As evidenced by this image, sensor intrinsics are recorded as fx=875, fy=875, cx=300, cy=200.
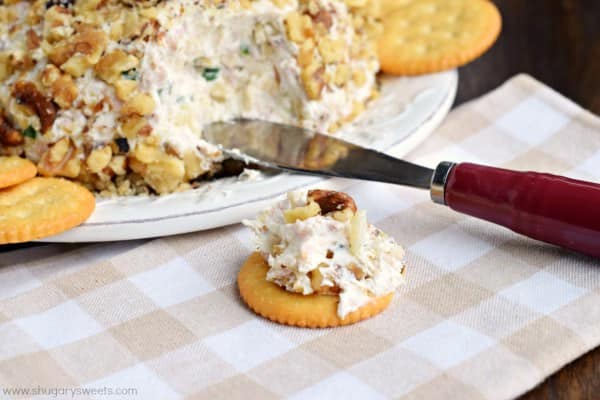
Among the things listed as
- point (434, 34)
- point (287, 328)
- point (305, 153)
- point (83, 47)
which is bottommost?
point (287, 328)

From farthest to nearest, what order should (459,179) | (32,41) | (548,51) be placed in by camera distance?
(548,51) → (32,41) → (459,179)

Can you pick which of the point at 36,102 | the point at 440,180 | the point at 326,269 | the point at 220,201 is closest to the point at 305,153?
the point at 220,201

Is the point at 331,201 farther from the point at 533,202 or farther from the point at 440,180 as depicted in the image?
the point at 533,202

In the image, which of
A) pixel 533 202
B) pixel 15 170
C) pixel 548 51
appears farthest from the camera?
pixel 548 51

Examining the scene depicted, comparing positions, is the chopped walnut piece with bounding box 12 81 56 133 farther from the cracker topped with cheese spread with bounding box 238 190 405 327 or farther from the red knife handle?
the red knife handle

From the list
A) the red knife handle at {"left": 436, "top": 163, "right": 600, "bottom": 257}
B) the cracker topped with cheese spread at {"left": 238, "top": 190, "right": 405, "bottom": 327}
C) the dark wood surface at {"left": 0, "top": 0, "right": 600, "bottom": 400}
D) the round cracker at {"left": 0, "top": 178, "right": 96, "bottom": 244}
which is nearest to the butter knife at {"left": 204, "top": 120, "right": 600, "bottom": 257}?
the red knife handle at {"left": 436, "top": 163, "right": 600, "bottom": 257}

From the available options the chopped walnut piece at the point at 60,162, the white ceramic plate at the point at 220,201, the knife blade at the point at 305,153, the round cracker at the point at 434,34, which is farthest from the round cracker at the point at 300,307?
the round cracker at the point at 434,34
